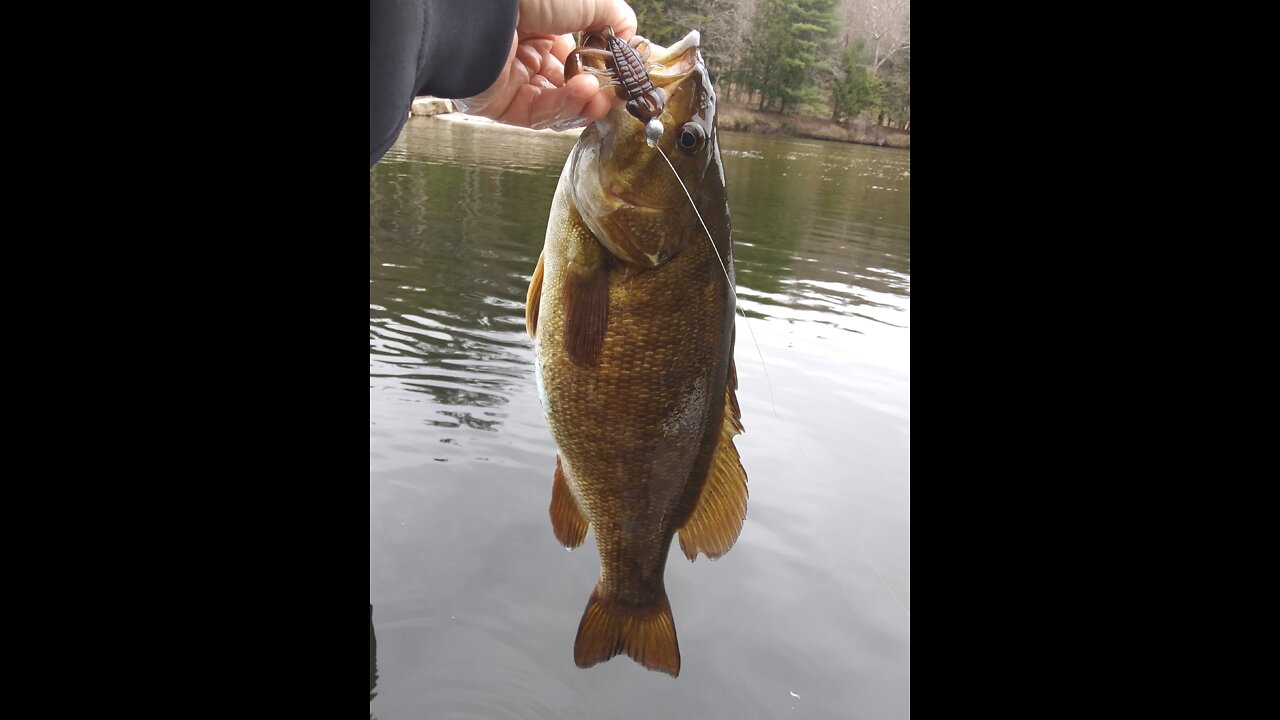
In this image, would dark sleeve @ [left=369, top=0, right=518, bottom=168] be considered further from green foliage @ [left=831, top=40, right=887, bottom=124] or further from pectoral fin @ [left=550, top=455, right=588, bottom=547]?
green foliage @ [left=831, top=40, right=887, bottom=124]

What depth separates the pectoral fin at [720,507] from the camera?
213cm

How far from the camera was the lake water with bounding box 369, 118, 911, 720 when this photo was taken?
3.31m

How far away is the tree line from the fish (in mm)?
31378

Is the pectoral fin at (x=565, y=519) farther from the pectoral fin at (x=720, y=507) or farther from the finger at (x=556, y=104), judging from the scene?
the finger at (x=556, y=104)

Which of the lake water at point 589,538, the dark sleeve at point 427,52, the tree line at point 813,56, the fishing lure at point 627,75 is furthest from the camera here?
the tree line at point 813,56

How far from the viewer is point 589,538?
3.98 m

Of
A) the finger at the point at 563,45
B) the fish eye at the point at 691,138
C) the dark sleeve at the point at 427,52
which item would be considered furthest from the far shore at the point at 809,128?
the dark sleeve at the point at 427,52

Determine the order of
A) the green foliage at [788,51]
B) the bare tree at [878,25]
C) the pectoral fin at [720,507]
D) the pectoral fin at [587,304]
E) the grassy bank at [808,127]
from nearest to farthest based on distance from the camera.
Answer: the pectoral fin at [587,304] < the pectoral fin at [720,507] < the green foliage at [788,51] < the grassy bank at [808,127] < the bare tree at [878,25]

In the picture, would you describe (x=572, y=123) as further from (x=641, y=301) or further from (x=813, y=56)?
(x=813, y=56)

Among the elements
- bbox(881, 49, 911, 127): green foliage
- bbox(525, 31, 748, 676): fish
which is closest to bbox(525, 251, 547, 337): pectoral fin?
bbox(525, 31, 748, 676): fish

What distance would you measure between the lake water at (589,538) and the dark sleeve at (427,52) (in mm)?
2000

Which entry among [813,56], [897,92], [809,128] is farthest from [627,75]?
[897,92]

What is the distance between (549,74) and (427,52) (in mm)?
671
